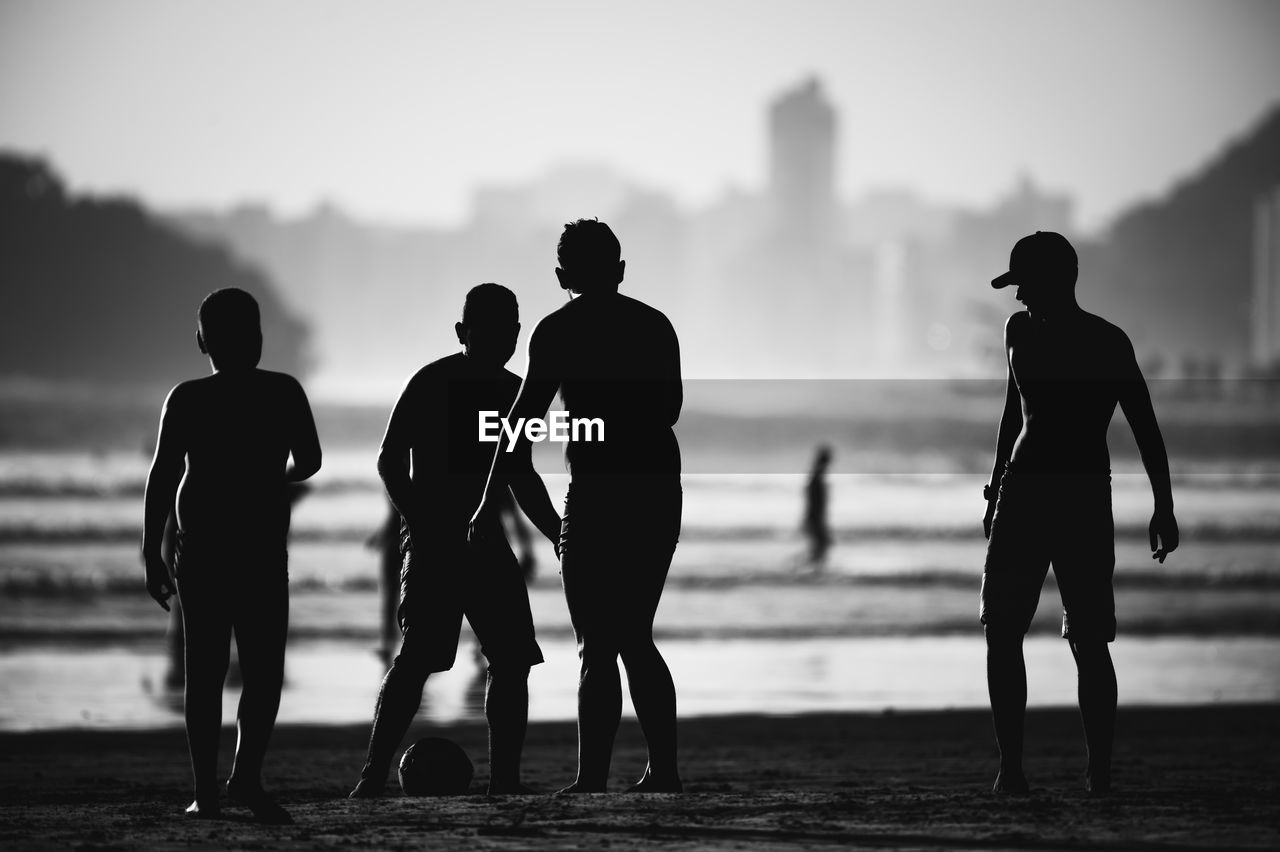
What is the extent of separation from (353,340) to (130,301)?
74.2 feet

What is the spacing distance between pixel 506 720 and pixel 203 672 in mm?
1399

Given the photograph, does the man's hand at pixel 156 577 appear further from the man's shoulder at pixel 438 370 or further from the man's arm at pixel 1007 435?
the man's arm at pixel 1007 435

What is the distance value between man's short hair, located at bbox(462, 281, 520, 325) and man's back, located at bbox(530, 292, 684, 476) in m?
0.34

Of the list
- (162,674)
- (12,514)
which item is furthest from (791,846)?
(12,514)

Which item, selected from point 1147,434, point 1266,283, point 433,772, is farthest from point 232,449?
point 1266,283

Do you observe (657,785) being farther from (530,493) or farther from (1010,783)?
(1010,783)

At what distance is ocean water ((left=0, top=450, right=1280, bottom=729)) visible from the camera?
12.4 m

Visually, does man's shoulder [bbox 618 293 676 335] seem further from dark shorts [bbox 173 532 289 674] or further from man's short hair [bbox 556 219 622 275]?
dark shorts [bbox 173 532 289 674]

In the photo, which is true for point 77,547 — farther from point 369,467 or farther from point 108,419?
point 108,419

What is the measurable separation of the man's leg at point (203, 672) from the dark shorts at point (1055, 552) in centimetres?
Answer: 324

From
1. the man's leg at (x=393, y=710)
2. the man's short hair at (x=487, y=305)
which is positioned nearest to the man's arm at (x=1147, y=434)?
the man's short hair at (x=487, y=305)

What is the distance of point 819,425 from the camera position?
77188 mm

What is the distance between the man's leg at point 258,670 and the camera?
6.17 metres

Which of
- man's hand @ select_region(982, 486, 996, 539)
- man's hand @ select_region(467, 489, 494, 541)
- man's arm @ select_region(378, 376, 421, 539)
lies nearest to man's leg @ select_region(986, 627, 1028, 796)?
man's hand @ select_region(982, 486, 996, 539)
